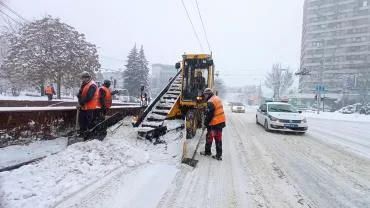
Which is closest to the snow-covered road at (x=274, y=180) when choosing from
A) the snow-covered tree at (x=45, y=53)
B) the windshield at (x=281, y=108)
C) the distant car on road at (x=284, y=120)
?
the distant car on road at (x=284, y=120)

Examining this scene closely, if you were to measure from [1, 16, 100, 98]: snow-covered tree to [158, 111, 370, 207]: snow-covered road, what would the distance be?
84.8ft

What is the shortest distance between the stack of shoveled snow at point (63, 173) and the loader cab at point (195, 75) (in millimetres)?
5830

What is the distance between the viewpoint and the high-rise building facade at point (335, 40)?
10344 centimetres

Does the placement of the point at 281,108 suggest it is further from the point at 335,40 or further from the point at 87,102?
the point at 335,40

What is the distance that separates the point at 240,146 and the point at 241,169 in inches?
132

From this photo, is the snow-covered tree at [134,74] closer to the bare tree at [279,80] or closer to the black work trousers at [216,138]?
the bare tree at [279,80]

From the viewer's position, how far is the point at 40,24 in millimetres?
31875

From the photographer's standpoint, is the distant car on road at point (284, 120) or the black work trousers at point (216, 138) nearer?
the black work trousers at point (216, 138)

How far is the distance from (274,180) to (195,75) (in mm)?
7652

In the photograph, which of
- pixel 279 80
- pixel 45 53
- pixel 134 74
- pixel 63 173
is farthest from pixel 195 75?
pixel 279 80

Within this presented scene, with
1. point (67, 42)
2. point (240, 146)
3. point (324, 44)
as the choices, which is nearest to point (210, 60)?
point (240, 146)

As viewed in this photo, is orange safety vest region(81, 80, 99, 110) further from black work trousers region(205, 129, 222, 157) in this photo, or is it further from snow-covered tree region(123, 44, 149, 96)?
snow-covered tree region(123, 44, 149, 96)

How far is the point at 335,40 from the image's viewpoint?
111 metres

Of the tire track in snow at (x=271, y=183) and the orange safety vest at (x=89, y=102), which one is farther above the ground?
the orange safety vest at (x=89, y=102)
